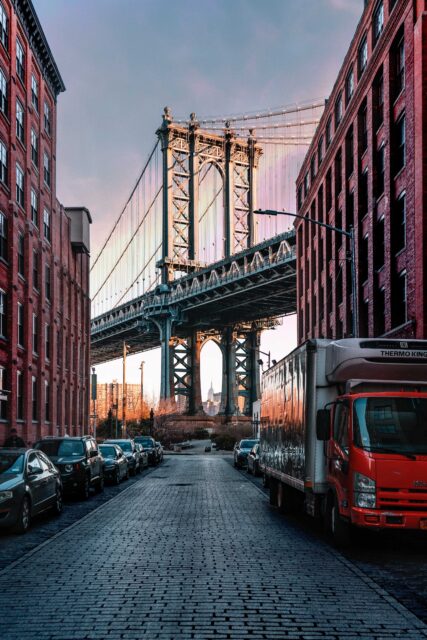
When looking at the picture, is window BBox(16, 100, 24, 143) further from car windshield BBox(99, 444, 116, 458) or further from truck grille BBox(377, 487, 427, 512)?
truck grille BBox(377, 487, 427, 512)

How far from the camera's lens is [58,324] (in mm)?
45844

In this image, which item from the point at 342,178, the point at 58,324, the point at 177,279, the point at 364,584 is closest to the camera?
the point at 364,584

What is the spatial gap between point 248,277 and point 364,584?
202 feet

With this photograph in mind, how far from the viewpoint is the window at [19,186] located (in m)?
35.9

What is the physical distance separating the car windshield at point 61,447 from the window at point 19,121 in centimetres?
1788

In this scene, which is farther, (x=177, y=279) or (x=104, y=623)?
(x=177, y=279)

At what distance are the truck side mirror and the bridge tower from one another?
71713mm

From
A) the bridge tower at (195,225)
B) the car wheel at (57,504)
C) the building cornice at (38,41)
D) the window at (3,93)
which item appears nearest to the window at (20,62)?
the building cornice at (38,41)

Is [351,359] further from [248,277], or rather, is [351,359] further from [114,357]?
[114,357]

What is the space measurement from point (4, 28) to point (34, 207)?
28.1 feet

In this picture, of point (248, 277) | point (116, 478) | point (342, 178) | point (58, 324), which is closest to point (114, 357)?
point (248, 277)

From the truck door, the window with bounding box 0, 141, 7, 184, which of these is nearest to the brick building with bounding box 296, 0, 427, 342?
the window with bounding box 0, 141, 7, 184

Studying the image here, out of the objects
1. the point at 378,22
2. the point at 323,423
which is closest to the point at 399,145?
the point at 378,22

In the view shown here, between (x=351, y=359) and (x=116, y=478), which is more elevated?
(x=351, y=359)
